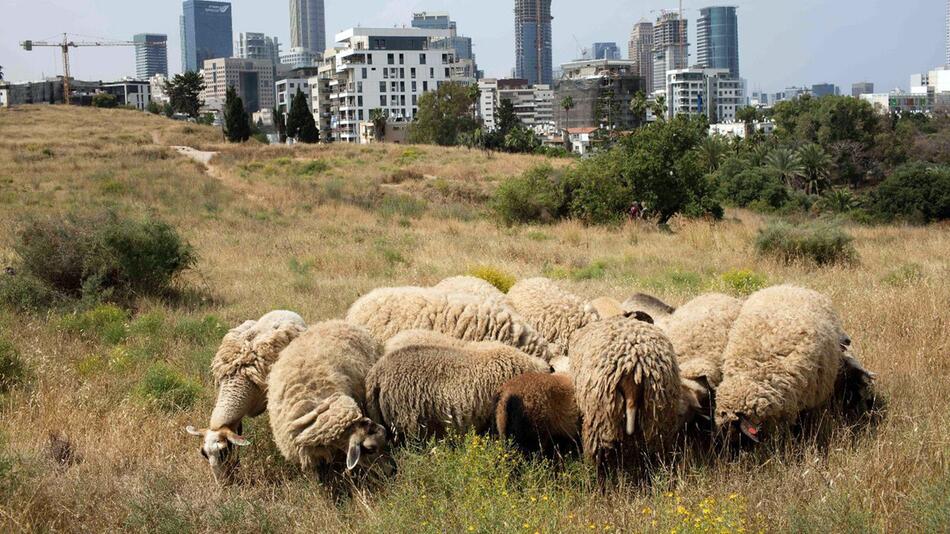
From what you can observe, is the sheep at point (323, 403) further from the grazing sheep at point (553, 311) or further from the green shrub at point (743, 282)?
the green shrub at point (743, 282)

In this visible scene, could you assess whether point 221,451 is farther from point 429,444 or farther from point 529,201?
point 529,201

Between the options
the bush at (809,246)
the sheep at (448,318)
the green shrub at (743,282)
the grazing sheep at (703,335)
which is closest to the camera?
the grazing sheep at (703,335)

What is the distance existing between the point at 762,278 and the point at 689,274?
1535 mm

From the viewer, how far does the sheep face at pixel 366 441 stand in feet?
18.0

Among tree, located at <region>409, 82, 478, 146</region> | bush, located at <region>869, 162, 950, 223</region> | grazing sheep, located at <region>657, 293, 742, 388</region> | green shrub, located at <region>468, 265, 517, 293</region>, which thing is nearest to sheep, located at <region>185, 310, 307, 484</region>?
grazing sheep, located at <region>657, 293, 742, 388</region>

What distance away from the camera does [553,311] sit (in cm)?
798

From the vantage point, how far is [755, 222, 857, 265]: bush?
17422 millimetres

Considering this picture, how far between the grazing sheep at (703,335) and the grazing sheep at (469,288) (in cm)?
164

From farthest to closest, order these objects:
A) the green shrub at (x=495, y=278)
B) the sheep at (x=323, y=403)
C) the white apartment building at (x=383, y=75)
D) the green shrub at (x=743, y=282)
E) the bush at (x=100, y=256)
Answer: the white apartment building at (x=383, y=75) < the bush at (x=100, y=256) < the green shrub at (x=743, y=282) < the green shrub at (x=495, y=278) < the sheep at (x=323, y=403)

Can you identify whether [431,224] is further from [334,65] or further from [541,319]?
[334,65]

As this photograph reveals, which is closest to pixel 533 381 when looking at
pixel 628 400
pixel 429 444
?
pixel 628 400

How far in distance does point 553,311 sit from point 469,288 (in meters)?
0.96

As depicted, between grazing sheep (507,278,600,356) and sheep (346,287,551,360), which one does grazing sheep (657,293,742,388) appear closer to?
grazing sheep (507,278,600,356)

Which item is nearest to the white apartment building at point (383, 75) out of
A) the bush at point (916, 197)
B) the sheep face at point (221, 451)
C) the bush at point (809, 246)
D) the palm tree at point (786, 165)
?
the palm tree at point (786, 165)
